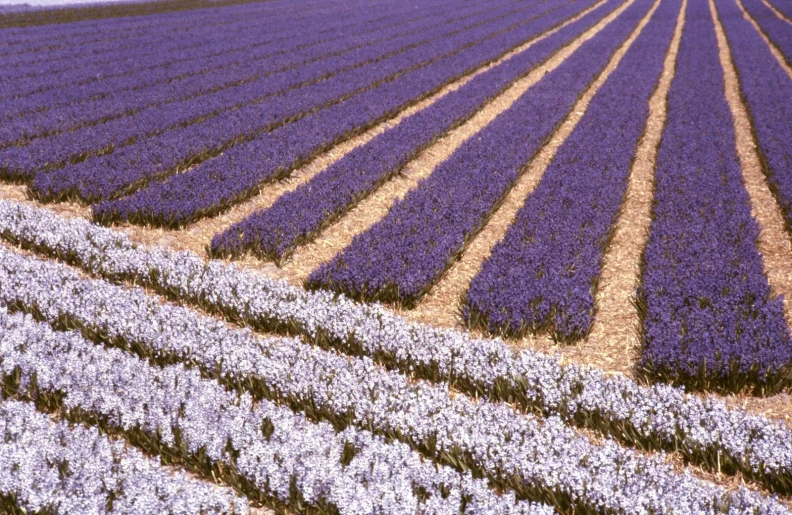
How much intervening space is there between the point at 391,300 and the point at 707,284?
335 centimetres

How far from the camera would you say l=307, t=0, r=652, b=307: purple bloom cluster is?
23.2 feet

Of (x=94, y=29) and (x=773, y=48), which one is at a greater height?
(x=94, y=29)

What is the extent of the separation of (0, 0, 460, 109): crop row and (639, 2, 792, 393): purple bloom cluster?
12324mm

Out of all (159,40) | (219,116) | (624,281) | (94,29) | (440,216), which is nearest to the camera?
(624,281)

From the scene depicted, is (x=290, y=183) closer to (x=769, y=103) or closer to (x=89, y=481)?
(x=89, y=481)

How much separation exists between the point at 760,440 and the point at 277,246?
217 inches

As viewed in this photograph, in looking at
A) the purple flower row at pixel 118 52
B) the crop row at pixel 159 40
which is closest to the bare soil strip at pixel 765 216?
the purple flower row at pixel 118 52

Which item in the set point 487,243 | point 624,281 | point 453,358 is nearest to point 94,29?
A: point 487,243

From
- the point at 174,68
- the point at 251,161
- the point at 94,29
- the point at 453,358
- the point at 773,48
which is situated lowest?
the point at 453,358

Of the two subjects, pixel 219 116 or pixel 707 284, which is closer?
pixel 707 284

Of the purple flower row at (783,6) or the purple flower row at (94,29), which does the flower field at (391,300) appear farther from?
the purple flower row at (783,6)

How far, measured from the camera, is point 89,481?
4074mm

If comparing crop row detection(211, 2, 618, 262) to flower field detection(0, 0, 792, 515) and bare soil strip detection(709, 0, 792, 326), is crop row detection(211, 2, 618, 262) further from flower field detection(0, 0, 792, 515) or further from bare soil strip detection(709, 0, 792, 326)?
bare soil strip detection(709, 0, 792, 326)

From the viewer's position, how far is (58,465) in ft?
13.9
